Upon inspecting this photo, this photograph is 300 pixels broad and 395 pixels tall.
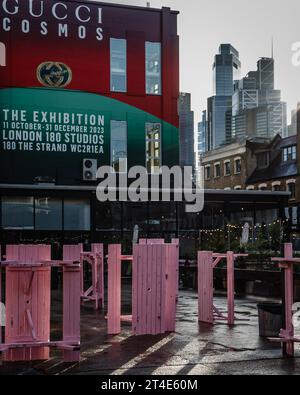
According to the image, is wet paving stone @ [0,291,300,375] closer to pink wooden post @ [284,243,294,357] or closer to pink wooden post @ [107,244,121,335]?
pink wooden post @ [107,244,121,335]

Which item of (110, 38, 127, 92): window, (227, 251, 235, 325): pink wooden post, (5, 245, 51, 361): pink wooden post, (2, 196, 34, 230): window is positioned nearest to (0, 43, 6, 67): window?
(110, 38, 127, 92): window

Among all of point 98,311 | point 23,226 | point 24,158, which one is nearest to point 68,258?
point 98,311

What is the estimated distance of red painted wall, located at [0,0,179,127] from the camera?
35969mm

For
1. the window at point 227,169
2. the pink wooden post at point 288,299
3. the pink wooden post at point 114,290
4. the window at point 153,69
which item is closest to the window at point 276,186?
the window at point 227,169

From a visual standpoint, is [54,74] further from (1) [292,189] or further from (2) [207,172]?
(2) [207,172]

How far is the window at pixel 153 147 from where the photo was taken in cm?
3838

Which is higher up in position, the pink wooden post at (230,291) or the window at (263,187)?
the window at (263,187)

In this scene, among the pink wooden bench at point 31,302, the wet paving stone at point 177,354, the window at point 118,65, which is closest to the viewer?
the wet paving stone at point 177,354

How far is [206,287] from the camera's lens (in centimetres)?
1264

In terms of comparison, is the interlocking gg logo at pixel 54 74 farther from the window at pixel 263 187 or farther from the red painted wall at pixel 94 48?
the window at pixel 263 187

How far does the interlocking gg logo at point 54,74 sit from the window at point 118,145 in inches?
147

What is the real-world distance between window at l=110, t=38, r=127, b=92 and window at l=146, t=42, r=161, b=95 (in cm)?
142

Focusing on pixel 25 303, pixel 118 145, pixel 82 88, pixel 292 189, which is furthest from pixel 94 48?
pixel 25 303

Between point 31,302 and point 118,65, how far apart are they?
31.0 m
